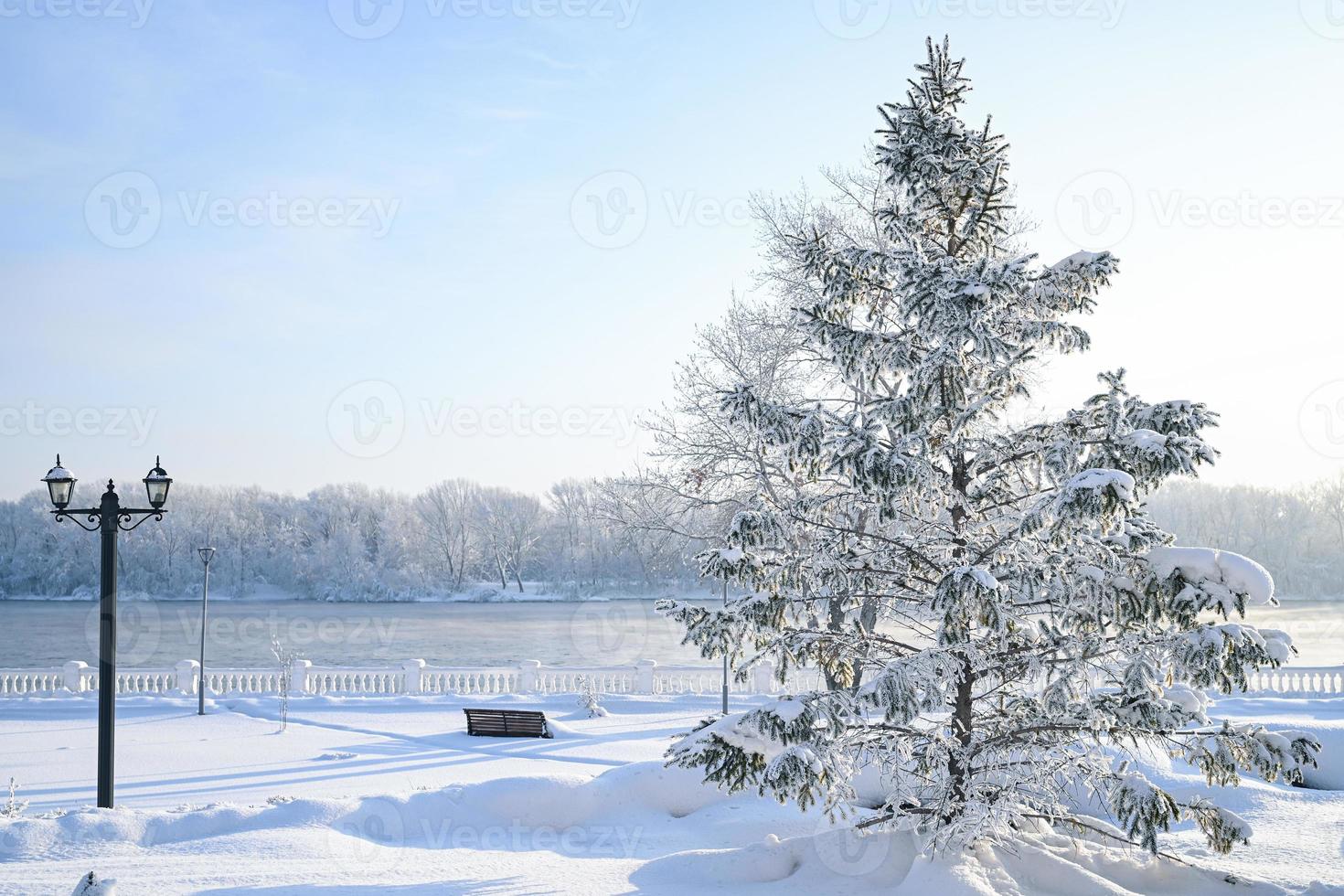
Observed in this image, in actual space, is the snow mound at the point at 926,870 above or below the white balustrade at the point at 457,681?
above

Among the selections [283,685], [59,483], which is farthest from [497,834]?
[283,685]

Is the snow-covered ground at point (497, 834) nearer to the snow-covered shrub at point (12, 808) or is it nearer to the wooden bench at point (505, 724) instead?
the snow-covered shrub at point (12, 808)

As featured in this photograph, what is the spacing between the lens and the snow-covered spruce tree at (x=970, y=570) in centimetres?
704

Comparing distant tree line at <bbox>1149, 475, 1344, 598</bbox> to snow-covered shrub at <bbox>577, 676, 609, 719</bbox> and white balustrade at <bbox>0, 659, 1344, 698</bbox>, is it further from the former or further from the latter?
snow-covered shrub at <bbox>577, 676, 609, 719</bbox>

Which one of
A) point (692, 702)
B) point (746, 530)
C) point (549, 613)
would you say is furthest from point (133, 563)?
point (746, 530)

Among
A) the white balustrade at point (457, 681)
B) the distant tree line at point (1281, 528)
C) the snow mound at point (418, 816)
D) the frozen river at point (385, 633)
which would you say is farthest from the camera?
the distant tree line at point (1281, 528)

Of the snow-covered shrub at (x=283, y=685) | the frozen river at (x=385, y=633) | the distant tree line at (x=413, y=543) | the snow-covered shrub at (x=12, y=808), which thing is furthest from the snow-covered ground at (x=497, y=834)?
the distant tree line at (x=413, y=543)

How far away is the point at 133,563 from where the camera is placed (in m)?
86.1

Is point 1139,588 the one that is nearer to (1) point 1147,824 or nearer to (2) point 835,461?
(1) point 1147,824

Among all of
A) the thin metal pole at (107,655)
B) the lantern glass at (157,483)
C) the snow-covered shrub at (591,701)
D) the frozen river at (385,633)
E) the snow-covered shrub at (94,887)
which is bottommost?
the frozen river at (385,633)

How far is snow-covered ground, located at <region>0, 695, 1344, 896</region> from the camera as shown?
764cm

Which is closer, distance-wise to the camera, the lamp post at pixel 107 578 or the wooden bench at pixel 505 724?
the lamp post at pixel 107 578

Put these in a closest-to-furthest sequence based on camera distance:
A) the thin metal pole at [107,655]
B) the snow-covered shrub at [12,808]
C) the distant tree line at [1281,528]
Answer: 1. the snow-covered shrub at [12,808]
2. the thin metal pole at [107,655]
3. the distant tree line at [1281,528]

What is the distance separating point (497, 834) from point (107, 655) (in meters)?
4.86
